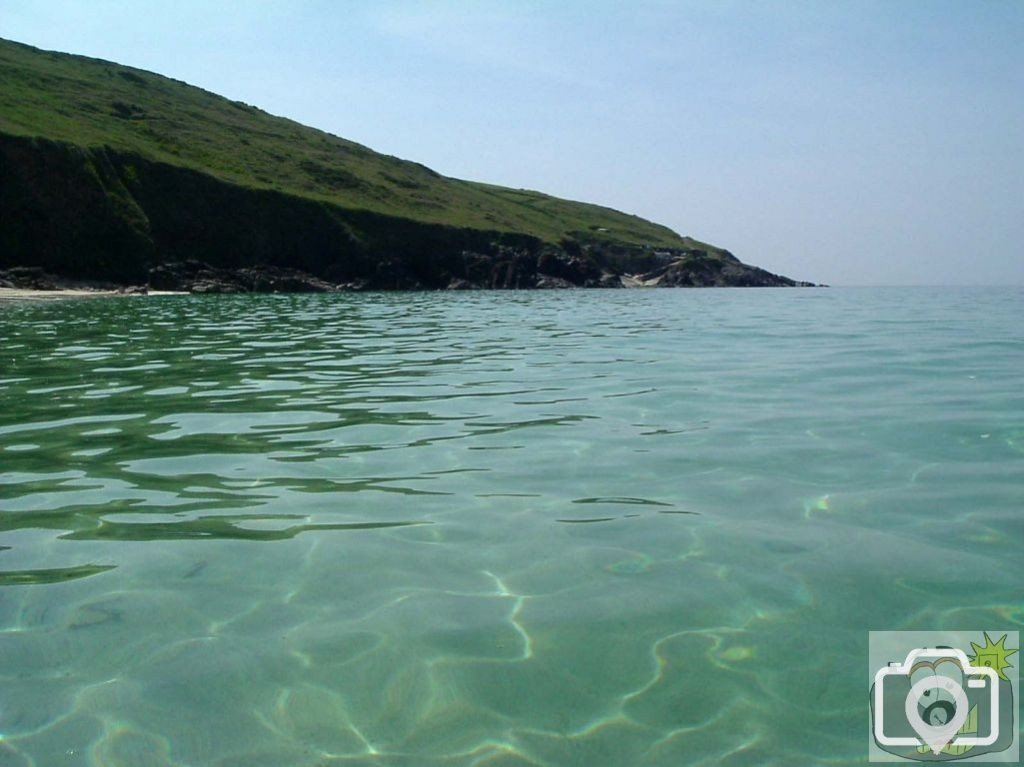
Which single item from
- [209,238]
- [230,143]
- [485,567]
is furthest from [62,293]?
[485,567]

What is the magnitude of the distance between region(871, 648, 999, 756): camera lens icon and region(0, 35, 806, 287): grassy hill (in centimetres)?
6700

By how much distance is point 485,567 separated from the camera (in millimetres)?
5727

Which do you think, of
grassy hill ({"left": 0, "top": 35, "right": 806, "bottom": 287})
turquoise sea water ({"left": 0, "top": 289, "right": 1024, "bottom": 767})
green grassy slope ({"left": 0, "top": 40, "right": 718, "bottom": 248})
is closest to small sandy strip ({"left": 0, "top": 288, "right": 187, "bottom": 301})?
grassy hill ({"left": 0, "top": 35, "right": 806, "bottom": 287})

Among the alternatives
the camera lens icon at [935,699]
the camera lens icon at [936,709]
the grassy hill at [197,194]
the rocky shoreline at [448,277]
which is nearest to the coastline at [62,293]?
the rocky shoreline at [448,277]

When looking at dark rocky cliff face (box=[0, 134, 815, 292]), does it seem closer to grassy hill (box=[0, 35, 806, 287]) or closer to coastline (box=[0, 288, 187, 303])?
grassy hill (box=[0, 35, 806, 287])

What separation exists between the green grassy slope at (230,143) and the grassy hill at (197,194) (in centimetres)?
36

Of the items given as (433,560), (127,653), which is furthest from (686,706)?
(127,653)

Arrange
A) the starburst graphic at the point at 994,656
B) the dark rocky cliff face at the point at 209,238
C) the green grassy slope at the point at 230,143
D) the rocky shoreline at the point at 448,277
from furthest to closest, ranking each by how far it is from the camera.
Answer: the green grassy slope at the point at 230,143
the dark rocky cliff face at the point at 209,238
the rocky shoreline at the point at 448,277
the starburst graphic at the point at 994,656

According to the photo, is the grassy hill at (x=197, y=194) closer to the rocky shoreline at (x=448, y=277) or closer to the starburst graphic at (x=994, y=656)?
the rocky shoreline at (x=448, y=277)

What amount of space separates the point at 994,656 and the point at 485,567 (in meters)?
2.96

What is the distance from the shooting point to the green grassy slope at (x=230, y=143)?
81.1 m

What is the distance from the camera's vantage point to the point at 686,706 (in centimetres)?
405

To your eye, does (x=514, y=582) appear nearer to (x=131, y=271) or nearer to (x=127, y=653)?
(x=127, y=653)

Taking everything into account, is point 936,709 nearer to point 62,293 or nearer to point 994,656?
point 994,656
